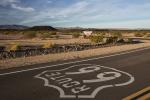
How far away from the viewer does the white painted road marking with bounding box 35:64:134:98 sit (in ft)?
23.0

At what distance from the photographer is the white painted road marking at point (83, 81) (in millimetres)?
7011

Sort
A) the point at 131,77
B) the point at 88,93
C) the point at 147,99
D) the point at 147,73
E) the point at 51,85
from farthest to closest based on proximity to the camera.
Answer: the point at 147,73
the point at 131,77
the point at 51,85
the point at 88,93
the point at 147,99

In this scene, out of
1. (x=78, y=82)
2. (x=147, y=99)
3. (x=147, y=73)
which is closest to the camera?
(x=147, y=99)

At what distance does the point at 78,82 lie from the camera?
8266mm

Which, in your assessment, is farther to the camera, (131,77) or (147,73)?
(147,73)

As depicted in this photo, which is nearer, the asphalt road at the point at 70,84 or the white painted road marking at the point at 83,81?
the asphalt road at the point at 70,84

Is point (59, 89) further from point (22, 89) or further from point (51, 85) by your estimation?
point (22, 89)

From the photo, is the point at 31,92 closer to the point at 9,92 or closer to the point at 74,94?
the point at 9,92

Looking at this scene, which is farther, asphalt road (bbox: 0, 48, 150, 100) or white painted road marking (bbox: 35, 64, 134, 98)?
white painted road marking (bbox: 35, 64, 134, 98)

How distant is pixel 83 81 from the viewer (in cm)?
847

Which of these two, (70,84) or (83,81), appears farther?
(83,81)

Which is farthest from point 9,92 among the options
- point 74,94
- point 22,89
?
point 74,94

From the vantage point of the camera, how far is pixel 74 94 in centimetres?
675

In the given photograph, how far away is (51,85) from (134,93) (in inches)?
100.0
